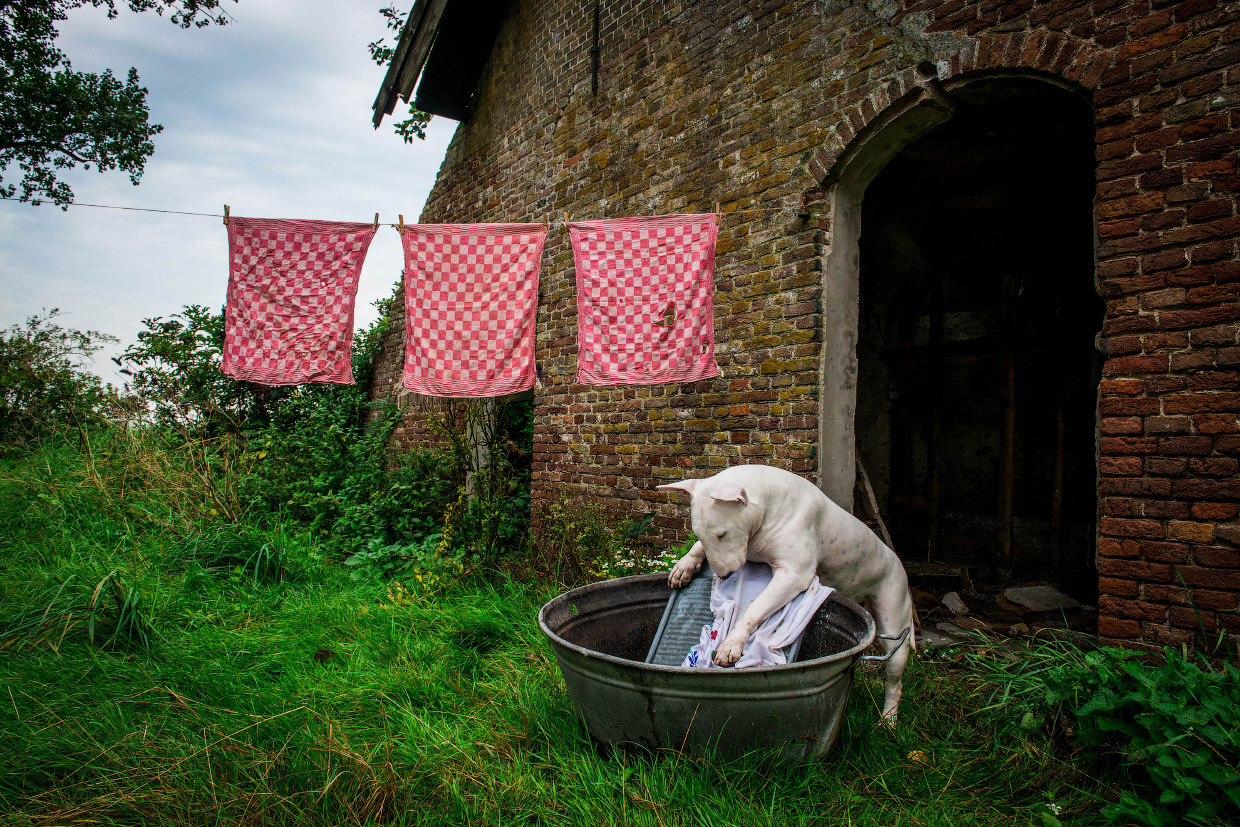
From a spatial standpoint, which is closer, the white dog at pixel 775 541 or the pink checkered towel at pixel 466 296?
the white dog at pixel 775 541

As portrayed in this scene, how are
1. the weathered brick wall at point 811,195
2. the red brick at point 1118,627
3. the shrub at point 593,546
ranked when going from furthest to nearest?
1. the shrub at point 593,546
2. the red brick at point 1118,627
3. the weathered brick wall at point 811,195

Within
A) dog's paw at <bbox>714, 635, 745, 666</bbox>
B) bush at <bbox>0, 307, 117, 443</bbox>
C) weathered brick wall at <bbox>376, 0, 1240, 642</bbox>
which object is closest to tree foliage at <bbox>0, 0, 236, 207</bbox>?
bush at <bbox>0, 307, 117, 443</bbox>

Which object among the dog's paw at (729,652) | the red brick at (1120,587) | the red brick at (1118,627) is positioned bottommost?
the red brick at (1118,627)

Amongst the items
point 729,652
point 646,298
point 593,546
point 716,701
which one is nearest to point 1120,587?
point 729,652

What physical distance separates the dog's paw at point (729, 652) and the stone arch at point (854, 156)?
191 cm

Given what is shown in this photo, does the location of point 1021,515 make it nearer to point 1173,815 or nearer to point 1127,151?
point 1127,151

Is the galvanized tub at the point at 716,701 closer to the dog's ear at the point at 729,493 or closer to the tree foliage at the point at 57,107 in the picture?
the dog's ear at the point at 729,493

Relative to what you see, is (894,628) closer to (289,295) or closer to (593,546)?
(593,546)

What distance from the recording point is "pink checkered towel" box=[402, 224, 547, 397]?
4.70 metres

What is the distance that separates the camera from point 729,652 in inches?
93.9

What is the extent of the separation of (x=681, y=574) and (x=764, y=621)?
0.52 m

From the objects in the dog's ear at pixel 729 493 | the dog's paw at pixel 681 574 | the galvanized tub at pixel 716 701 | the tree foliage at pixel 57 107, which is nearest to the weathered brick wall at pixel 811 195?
the dog's paw at pixel 681 574

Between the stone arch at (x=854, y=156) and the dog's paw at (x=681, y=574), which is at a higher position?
the stone arch at (x=854, y=156)

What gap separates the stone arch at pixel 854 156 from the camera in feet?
11.1
